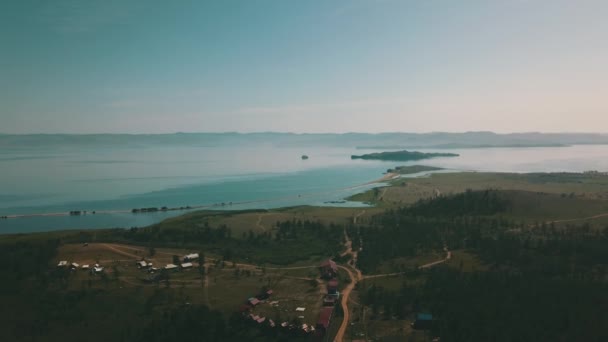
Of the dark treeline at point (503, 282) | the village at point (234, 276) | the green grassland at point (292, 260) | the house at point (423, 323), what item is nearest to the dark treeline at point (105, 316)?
the green grassland at point (292, 260)

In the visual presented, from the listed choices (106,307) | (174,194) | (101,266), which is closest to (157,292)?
(106,307)

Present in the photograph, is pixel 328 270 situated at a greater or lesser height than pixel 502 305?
greater

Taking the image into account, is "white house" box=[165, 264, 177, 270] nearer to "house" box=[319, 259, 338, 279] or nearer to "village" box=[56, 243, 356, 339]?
"village" box=[56, 243, 356, 339]

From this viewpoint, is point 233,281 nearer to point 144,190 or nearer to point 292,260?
point 292,260

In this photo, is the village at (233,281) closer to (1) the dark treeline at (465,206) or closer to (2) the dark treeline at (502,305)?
(2) the dark treeline at (502,305)

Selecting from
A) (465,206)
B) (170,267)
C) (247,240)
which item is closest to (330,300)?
(170,267)

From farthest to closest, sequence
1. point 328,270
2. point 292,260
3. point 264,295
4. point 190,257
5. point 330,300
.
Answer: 1. point 292,260
2. point 190,257
3. point 328,270
4. point 264,295
5. point 330,300

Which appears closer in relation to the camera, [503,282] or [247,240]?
[503,282]

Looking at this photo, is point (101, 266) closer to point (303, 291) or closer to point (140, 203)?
point (303, 291)
